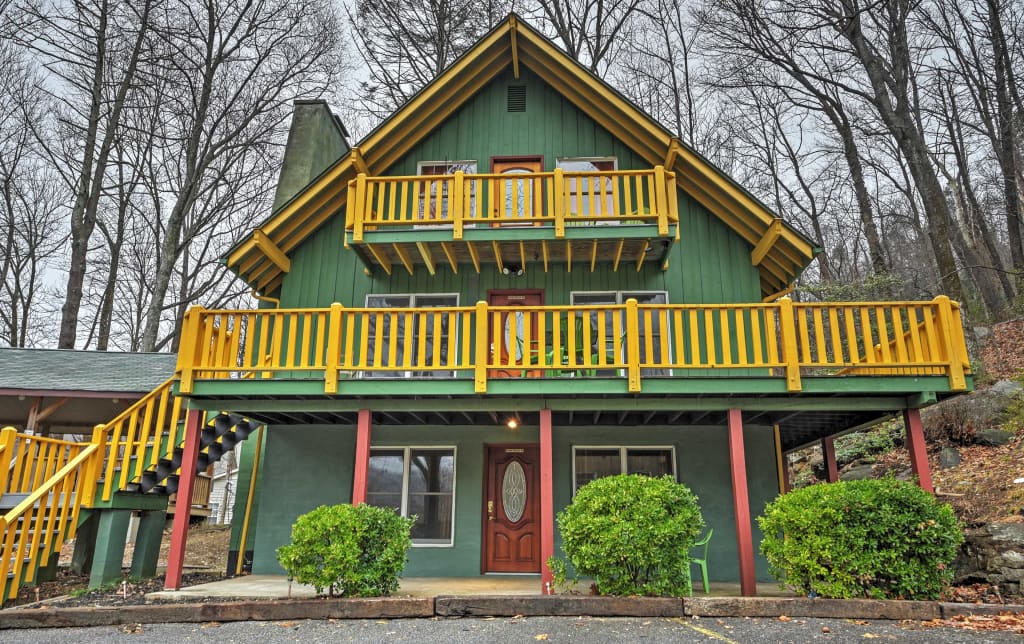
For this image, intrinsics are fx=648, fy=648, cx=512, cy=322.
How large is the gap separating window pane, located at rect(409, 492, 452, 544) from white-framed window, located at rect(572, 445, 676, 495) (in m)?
2.22

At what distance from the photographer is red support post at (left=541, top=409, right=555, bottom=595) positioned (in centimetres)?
782

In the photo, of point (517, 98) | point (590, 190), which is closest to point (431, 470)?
point (590, 190)

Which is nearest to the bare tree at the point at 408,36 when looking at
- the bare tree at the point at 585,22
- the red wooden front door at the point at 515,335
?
the bare tree at the point at 585,22

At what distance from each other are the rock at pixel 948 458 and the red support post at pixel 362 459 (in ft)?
33.9

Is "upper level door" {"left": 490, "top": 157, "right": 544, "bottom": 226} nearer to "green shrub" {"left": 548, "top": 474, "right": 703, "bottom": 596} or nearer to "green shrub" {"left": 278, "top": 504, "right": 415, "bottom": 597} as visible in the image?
"green shrub" {"left": 548, "top": 474, "right": 703, "bottom": 596}

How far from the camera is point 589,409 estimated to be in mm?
9055

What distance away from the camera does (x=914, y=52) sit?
64.5 ft

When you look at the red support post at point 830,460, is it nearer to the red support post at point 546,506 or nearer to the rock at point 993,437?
the rock at point 993,437

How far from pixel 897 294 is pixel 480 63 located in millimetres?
17479

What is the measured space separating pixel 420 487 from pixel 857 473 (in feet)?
29.8

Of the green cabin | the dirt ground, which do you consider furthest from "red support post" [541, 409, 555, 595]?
the dirt ground

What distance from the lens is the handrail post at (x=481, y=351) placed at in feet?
28.6

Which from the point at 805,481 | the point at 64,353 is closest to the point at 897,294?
the point at 805,481

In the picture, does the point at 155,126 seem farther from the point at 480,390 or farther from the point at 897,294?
the point at 897,294
